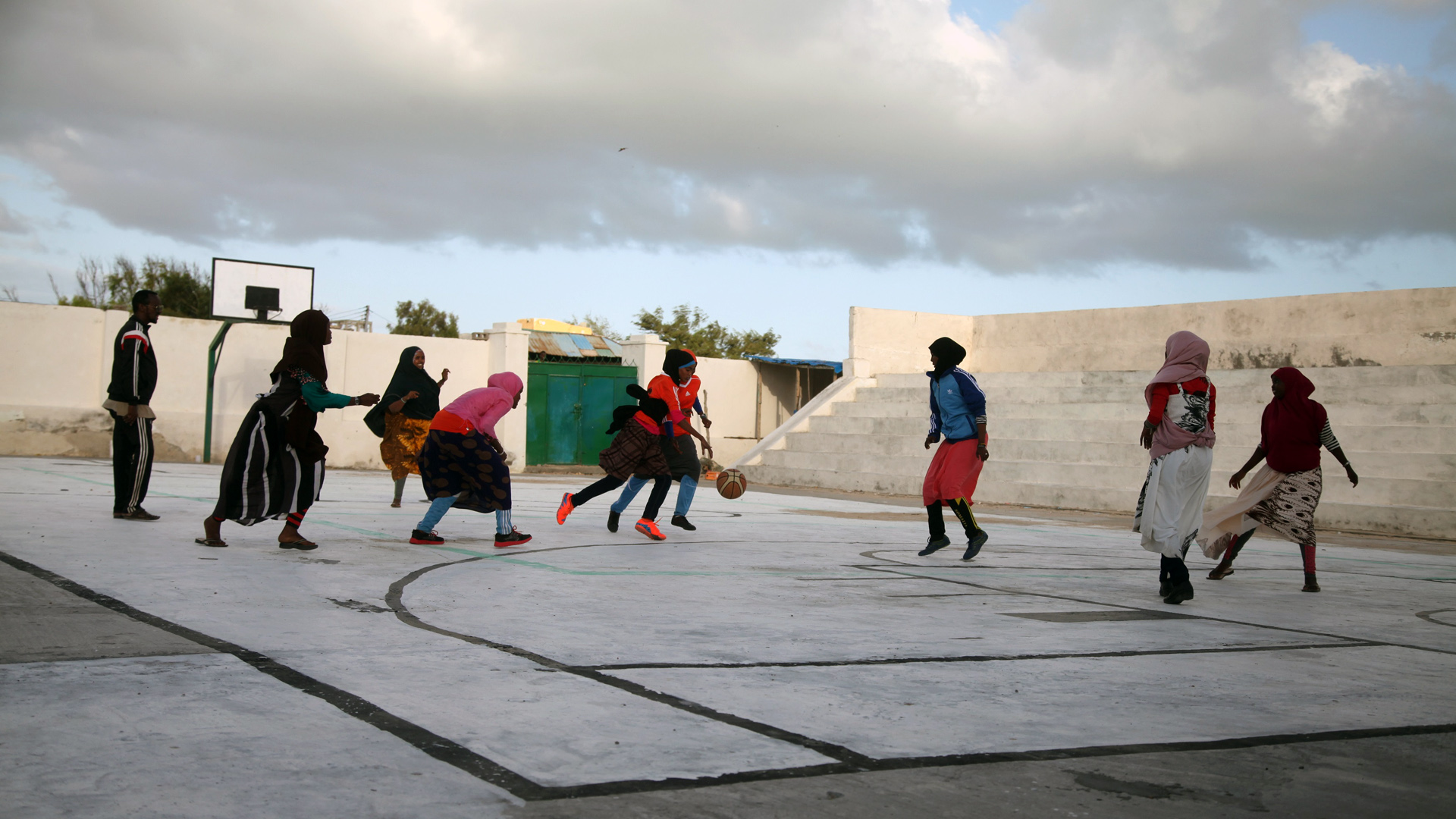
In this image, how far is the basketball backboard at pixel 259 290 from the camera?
23.5 meters

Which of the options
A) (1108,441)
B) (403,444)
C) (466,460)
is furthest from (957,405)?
(1108,441)

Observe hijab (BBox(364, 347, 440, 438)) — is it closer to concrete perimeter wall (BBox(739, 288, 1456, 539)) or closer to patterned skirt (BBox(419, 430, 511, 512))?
patterned skirt (BBox(419, 430, 511, 512))

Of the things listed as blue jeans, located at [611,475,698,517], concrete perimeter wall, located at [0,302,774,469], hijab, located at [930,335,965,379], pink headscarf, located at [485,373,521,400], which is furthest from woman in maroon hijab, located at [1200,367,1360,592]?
concrete perimeter wall, located at [0,302,774,469]

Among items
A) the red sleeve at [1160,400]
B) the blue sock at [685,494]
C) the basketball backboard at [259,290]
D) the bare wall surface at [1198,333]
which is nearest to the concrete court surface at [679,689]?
the red sleeve at [1160,400]

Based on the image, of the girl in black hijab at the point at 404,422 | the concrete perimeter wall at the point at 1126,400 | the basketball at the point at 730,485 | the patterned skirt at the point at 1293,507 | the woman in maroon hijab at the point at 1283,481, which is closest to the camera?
the patterned skirt at the point at 1293,507

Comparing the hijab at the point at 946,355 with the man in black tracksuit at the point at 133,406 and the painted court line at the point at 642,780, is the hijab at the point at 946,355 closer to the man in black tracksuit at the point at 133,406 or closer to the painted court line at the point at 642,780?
the painted court line at the point at 642,780

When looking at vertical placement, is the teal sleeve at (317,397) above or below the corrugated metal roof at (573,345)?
below

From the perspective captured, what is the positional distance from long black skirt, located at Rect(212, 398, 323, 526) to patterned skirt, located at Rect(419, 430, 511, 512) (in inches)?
32.5

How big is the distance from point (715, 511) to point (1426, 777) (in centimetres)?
1013

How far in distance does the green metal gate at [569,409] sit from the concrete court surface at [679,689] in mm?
16156

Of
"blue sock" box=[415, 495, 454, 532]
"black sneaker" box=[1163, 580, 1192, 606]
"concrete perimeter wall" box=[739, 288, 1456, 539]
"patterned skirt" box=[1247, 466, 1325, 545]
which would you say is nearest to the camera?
"black sneaker" box=[1163, 580, 1192, 606]

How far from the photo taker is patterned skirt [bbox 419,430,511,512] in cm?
791

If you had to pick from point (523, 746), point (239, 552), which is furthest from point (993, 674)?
point (239, 552)

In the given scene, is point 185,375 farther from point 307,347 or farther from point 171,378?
point 307,347
